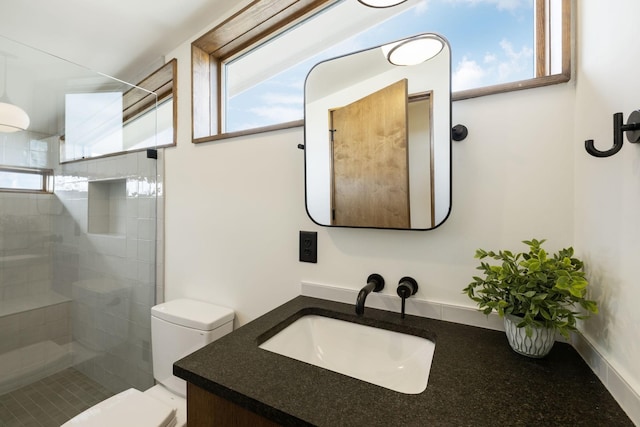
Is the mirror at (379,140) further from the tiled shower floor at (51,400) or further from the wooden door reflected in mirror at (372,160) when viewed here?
the tiled shower floor at (51,400)

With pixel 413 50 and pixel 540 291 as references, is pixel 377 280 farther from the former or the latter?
pixel 413 50

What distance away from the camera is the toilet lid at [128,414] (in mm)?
994

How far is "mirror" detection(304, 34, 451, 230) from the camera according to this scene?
3.10 ft

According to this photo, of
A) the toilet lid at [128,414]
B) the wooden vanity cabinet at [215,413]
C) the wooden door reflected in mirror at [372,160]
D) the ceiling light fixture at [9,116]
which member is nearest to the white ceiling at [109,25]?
the ceiling light fixture at [9,116]

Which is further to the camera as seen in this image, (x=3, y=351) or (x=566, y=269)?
(x=3, y=351)

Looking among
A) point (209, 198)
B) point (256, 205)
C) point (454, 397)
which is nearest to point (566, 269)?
point (454, 397)

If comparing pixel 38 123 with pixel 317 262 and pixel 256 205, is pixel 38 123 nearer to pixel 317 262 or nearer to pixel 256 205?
pixel 256 205

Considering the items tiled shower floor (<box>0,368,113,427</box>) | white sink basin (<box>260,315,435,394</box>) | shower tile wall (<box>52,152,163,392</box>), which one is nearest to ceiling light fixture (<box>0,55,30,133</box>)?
shower tile wall (<box>52,152,163,392</box>)

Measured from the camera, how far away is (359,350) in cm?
96

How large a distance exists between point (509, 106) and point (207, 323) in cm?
152

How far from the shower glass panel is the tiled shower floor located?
1.7 inches

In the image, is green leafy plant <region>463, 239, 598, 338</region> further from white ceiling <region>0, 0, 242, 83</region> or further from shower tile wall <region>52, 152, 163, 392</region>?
shower tile wall <region>52, 152, 163, 392</region>

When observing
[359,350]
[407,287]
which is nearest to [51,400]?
[359,350]

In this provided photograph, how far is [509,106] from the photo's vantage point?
870 mm
